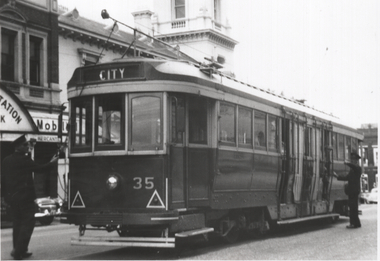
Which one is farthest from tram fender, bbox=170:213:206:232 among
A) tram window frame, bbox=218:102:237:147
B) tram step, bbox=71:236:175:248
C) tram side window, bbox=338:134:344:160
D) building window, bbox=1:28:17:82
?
building window, bbox=1:28:17:82

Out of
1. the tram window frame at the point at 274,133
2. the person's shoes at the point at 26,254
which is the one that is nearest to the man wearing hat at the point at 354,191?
the tram window frame at the point at 274,133

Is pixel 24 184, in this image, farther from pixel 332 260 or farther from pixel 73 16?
pixel 73 16

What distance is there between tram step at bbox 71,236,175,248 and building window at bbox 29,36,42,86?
16.7m

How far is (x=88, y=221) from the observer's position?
1000 cm

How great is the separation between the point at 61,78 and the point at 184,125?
59.6ft

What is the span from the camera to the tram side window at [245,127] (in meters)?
12.2

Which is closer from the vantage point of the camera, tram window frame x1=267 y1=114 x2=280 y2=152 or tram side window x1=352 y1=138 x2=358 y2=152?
tram window frame x1=267 y1=114 x2=280 y2=152

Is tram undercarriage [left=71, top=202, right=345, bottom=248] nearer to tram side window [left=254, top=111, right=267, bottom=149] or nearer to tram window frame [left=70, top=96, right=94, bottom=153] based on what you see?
tram window frame [left=70, top=96, right=94, bottom=153]

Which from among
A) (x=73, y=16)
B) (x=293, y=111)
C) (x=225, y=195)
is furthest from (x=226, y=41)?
(x=225, y=195)

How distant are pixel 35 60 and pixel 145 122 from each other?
16862 mm

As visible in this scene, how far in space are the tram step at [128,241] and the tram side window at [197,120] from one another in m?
1.88

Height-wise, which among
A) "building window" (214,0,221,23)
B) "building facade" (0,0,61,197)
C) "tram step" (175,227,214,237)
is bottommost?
"tram step" (175,227,214,237)

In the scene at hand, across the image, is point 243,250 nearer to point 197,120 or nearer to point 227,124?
point 227,124

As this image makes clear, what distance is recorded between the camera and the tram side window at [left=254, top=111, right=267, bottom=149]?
12.9 m
